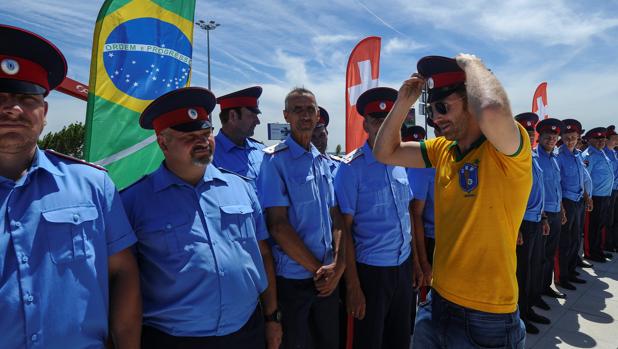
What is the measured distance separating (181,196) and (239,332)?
76 centimetres

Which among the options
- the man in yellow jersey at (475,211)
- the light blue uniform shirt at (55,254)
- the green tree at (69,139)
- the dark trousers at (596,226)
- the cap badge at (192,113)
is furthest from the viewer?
the green tree at (69,139)

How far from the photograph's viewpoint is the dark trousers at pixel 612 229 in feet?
24.3

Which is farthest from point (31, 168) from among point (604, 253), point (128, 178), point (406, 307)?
point (604, 253)

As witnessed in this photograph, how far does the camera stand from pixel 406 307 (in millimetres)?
3047

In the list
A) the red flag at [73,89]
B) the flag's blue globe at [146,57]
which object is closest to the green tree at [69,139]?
the red flag at [73,89]

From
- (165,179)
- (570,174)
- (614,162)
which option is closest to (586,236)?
(614,162)

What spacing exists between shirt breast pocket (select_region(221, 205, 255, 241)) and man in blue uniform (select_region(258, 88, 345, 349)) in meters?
0.49

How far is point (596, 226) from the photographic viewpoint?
6797 mm

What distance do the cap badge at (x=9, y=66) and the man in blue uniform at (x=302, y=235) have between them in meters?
1.53

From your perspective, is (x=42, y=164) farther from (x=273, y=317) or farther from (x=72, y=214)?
(x=273, y=317)

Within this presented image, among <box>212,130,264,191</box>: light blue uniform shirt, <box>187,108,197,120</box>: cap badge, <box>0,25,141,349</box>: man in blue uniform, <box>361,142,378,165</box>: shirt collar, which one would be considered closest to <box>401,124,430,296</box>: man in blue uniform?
<box>361,142,378,165</box>: shirt collar

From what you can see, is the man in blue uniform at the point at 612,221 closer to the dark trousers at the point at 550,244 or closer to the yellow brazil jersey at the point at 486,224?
the dark trousers at the point at 550,244

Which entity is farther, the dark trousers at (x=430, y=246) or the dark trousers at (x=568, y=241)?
the dark trousers at (x=568, y=241)

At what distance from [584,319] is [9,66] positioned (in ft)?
18.6
